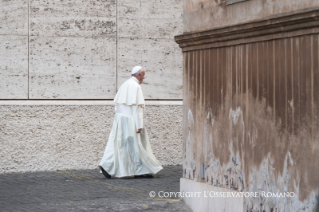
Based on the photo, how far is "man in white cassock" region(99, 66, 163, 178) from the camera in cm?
1129

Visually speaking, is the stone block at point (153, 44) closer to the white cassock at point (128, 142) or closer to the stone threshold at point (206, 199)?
the white cassock at point (128, 142)

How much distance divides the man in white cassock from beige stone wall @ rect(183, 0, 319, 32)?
3.11m

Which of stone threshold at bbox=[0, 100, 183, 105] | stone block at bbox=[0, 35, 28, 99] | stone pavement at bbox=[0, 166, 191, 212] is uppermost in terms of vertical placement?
stone block at bbox=[0, 35, 28, 99]

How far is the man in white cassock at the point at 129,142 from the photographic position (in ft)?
37.0

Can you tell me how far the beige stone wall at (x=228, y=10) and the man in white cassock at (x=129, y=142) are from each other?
3.11m

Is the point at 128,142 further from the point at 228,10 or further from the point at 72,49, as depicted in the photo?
the point at 228,10

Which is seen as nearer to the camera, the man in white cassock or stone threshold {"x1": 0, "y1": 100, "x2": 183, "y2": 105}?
the man in white cassock

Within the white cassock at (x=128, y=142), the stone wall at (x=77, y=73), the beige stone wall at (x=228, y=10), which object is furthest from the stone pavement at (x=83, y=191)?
the beige stone wall at (x=228, y=10)

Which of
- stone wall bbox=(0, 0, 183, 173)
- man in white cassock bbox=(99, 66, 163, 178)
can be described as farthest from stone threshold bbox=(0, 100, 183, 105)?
man in white cassock bbox=(99, 66, 163, 178)

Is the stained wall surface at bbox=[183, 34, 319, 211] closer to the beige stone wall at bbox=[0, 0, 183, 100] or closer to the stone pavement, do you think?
the stone pavement

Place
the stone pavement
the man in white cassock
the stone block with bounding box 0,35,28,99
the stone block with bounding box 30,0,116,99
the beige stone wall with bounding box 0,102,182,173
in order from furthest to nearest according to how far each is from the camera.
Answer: the stone block with bounding box 30,0,116,99, the stone block with bounding box 0,35,28,99, the beige stone wall with bounding box 0,102,182,173, the man in white cassock, the stone pavement

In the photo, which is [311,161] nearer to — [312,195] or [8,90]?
[312,195]

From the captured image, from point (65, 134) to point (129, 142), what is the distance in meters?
1.52

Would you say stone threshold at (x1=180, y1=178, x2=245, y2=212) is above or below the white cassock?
below
